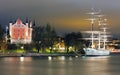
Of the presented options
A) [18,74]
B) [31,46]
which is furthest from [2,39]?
[18,74]

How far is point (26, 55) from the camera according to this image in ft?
633

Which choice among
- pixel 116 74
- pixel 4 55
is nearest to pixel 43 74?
pixel 116 74

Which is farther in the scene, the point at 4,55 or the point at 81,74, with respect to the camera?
the point at 4,55

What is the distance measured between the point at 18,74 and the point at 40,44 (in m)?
125

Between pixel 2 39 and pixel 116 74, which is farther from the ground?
pixel 2 39

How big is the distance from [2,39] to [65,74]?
117 m

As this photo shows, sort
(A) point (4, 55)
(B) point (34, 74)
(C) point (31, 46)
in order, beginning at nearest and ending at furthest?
(B) point (34, 74) → (A) point (4, 55) → (C) point (31, 46)

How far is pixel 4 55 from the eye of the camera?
186 m

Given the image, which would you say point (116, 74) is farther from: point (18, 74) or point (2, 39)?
point (2, 39)

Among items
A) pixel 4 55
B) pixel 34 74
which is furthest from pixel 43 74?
pixel 4 55

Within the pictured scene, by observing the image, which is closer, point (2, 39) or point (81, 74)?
point (81, 74)

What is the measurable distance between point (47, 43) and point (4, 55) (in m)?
23.0

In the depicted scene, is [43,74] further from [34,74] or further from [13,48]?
[13,48]

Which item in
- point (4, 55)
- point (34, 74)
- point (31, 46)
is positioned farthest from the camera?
point (31, 46)
